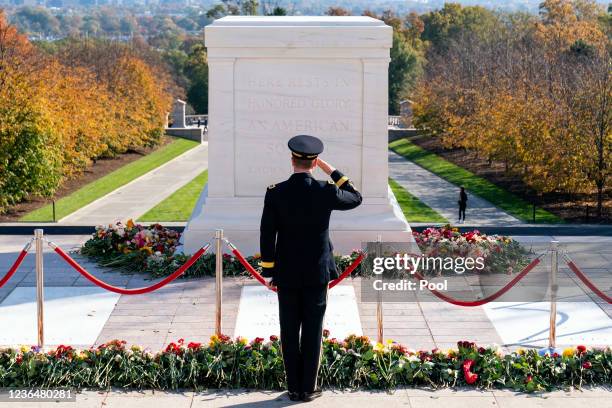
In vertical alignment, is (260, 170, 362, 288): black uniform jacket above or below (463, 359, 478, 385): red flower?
above

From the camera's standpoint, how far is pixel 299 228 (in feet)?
25.8

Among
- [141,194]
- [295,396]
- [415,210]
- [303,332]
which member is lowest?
[141,194]

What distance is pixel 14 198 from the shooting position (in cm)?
2561

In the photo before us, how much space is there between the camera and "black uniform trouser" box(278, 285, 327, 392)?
25.8 ft

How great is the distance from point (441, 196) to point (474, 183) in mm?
3072

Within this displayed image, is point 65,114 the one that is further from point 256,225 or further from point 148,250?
point 256,225

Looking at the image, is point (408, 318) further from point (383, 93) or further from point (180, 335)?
point (383, 93)

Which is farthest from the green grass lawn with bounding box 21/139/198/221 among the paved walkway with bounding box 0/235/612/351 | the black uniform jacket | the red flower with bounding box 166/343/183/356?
the black uniform jacket

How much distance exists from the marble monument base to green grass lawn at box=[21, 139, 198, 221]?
12.8 meters

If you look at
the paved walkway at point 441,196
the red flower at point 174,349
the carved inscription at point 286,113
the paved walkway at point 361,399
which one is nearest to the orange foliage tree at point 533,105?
the paved walkway at point 441,196

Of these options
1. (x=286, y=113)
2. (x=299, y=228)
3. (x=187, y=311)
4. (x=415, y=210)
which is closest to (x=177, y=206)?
(x=415, y=210)

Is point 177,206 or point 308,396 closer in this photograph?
point 308,396

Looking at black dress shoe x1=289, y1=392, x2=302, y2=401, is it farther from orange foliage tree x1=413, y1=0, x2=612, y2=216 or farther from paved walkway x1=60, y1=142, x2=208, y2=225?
orange foliage tree x1=413, y1=0, x2=612, y2=216

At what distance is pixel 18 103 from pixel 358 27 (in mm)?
15400
